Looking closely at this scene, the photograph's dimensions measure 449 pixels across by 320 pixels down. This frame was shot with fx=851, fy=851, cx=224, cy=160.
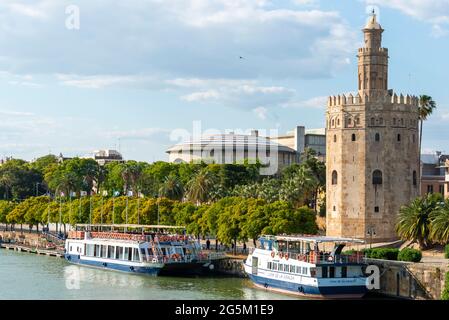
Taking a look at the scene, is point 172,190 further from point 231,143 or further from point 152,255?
point 231,143

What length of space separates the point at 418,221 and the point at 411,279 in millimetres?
10445

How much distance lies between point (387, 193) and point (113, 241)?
83.9 ft

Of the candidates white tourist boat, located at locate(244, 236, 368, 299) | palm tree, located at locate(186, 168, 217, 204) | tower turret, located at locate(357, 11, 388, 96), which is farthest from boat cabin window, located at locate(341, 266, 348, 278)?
palm tree, located at locate(186, 168, 217, 204)

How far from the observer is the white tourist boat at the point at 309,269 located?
56.9 m

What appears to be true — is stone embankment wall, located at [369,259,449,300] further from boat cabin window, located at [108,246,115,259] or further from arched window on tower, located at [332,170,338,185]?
boat cabin window, located at [108,246,115,259]

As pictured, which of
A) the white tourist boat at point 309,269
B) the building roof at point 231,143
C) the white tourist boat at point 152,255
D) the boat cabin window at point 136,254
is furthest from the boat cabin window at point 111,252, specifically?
the building roof at point 231,143

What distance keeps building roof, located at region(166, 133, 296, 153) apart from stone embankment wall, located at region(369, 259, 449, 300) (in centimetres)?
9778

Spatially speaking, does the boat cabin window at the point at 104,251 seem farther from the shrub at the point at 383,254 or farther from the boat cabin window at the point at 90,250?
the shrub at the point at 383,254

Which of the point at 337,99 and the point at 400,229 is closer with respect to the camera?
the point at 400,229

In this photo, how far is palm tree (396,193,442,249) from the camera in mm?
66000
